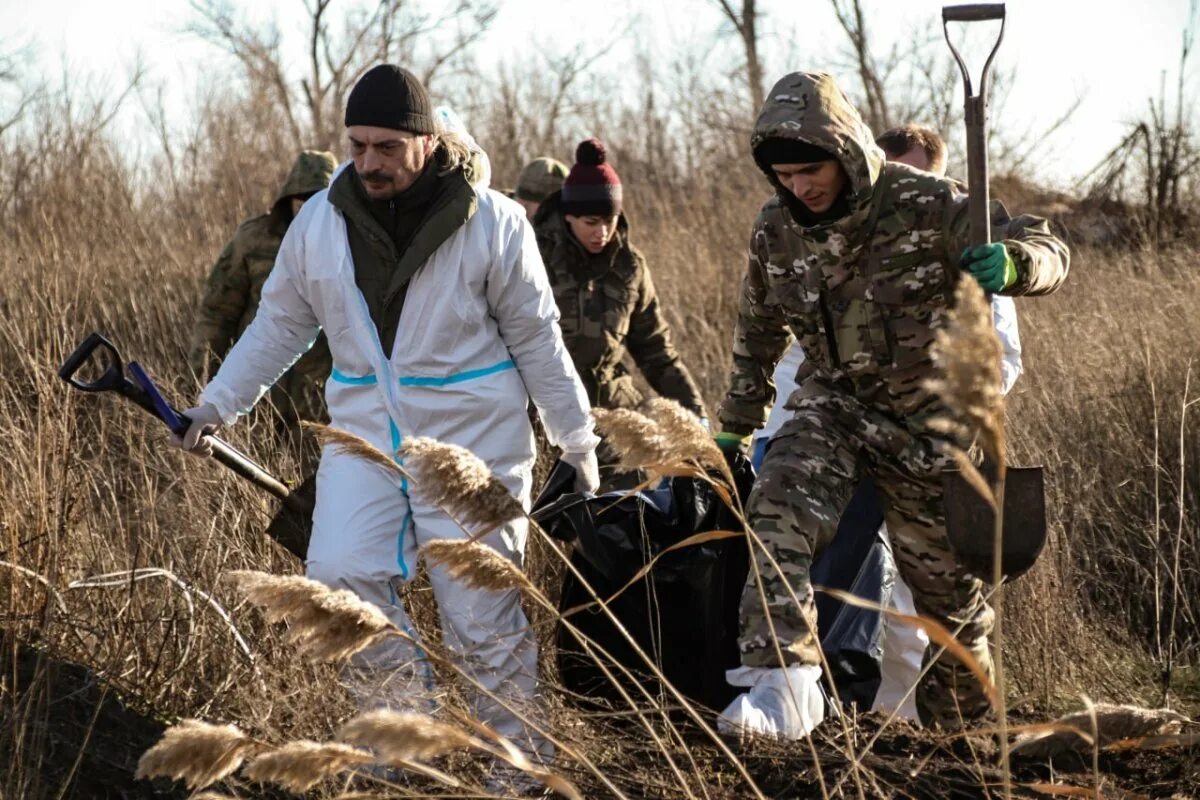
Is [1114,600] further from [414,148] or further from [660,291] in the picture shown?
[660,291]

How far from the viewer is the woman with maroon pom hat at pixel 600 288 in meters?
6.54

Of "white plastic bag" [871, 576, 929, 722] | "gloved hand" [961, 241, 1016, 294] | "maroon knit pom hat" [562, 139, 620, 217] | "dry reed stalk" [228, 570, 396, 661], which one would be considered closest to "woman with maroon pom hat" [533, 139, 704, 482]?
"maroon knit pom hat" [562, 139, 620, 217]

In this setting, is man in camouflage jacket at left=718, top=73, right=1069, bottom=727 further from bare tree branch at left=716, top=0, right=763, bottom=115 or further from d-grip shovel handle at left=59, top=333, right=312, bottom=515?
bare tree branch at left=716, top=0, right=763, bottom=115

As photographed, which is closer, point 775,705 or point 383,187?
point 775,705

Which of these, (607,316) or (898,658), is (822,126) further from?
(607,316)

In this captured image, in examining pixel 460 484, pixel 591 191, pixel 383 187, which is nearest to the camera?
pixel 460 484

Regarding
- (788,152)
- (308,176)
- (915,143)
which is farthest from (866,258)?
(308,176)

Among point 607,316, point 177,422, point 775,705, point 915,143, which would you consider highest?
point 915,143

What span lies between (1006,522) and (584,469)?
1227 mm

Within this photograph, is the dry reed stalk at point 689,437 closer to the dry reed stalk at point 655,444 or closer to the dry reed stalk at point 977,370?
the dry reed stalk at point 655,444

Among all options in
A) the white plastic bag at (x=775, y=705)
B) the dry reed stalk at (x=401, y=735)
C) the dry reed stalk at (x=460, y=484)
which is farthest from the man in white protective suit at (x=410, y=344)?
the dry reed stalk at (x=401, y=735)

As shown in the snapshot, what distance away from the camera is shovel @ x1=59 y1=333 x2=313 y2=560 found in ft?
13.1

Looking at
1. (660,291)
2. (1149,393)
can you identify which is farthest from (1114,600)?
(660,291)

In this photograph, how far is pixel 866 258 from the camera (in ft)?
13.1
